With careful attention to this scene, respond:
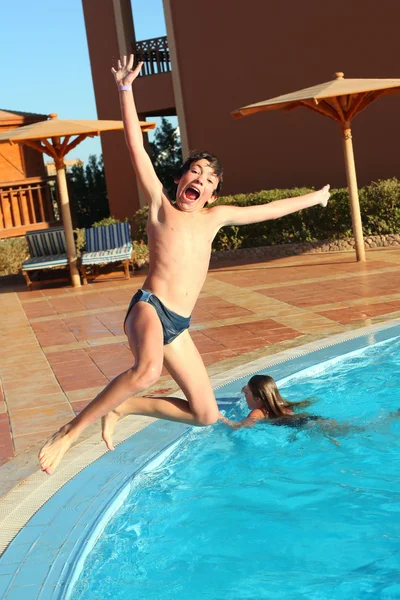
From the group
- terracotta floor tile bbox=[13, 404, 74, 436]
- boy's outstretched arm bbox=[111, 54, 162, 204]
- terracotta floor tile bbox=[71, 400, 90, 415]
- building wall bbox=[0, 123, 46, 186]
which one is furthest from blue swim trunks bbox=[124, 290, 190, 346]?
building wall bbox=[0, 123, 46, 186]

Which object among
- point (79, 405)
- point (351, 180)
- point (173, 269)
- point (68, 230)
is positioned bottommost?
point (79, 405)

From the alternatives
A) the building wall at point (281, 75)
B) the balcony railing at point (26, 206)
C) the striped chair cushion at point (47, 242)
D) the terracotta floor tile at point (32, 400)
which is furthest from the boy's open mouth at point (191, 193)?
the balcony railing at point (26, 206)

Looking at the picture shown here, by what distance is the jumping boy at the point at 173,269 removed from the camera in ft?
12.7

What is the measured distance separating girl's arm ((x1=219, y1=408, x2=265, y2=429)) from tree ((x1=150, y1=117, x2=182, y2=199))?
61.4 ft

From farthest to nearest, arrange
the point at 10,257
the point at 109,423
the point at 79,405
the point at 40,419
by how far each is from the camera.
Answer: the point at 10,257
the point at 79,405
the point at 40,419
the point at 109,423

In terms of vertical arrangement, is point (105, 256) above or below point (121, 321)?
above

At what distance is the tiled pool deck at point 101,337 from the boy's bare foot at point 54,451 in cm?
38

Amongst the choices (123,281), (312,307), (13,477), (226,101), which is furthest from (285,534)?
(226,101)

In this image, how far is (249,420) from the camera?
552 centimetres

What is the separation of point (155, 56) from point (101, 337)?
13.2 m

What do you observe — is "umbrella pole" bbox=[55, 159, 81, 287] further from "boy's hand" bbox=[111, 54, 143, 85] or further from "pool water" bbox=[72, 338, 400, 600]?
"boy's hand" bbox=[111, 54, 143, 85]

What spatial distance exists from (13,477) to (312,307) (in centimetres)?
523

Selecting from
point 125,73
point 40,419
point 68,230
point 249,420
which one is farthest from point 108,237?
point 125,73

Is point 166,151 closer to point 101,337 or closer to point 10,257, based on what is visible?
point 10,257
